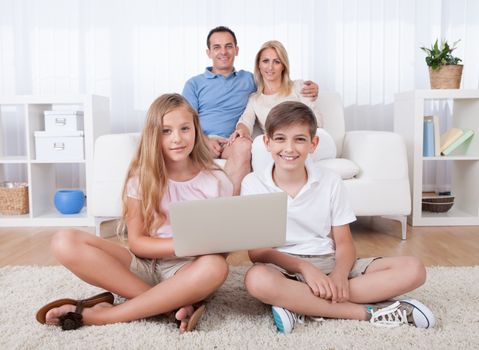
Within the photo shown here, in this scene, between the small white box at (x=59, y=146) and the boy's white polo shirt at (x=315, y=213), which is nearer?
the boy's white polo shirt at (x=315, y=213)

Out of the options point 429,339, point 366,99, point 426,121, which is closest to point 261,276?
point 429,339

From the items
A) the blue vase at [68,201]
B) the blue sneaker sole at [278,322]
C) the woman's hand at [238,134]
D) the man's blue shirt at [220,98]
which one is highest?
the man's blue shirt at [220,98]

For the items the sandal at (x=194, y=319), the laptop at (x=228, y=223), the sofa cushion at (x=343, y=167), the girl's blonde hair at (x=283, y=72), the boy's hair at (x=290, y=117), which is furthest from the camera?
the girl's blonde hair at (x=283, y=72)

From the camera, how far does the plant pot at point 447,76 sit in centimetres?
304

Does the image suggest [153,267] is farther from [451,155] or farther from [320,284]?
[451,155]

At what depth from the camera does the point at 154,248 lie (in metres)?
1.53

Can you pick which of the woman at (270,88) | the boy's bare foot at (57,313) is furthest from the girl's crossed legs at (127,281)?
the woman at (270,88)

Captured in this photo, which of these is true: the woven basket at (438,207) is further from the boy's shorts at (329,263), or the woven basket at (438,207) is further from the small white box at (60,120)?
the small white box at (60,120)

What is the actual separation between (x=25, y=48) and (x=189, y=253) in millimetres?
3472

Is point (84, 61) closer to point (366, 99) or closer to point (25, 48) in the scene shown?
point (25, 48)

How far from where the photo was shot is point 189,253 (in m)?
1.35

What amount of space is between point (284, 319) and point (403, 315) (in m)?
0.32

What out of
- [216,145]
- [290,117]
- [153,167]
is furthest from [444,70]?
[153,167]

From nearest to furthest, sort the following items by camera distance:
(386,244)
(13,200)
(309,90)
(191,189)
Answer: (191,189) → (386,244) → (309,90) → (13,200)
